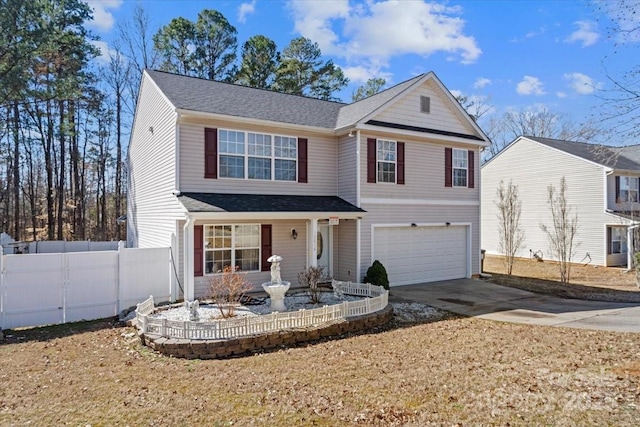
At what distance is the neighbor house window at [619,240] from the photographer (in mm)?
22323

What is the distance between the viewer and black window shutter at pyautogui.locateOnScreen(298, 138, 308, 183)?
13462 millimetres

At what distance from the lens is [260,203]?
11.8 metres

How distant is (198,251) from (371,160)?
666 cm

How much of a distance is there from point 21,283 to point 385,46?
21.8 metres

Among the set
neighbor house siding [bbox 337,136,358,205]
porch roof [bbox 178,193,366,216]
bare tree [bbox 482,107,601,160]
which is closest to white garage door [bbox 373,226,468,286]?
neighbor house siding [bbox 337,136,358,205]

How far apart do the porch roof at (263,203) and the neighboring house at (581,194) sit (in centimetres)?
1591

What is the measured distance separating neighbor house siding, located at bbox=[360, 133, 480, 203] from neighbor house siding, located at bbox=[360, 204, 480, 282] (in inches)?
15.4

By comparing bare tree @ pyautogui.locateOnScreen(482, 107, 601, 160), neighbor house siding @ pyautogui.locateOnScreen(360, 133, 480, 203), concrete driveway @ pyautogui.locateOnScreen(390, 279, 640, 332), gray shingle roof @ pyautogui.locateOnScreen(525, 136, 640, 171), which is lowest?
concrete driveway @ pyautogui.locateOnScreen(390, 279, 640, 332)

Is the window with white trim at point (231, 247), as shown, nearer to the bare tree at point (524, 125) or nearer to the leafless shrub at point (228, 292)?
the leafless shrub at point (228, 292)

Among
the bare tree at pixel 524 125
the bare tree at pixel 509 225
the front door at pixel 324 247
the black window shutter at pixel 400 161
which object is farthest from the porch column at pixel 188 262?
the bare tree at pixel 524 125

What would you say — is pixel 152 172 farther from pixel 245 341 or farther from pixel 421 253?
pixel 421 253

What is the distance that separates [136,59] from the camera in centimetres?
2623

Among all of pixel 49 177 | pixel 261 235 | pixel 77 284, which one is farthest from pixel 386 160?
pixel 49 177

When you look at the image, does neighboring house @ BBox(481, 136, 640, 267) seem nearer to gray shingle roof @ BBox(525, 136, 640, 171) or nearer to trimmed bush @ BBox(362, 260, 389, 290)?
gray shingle roof @ BBox(525, 136, 640, 171)
